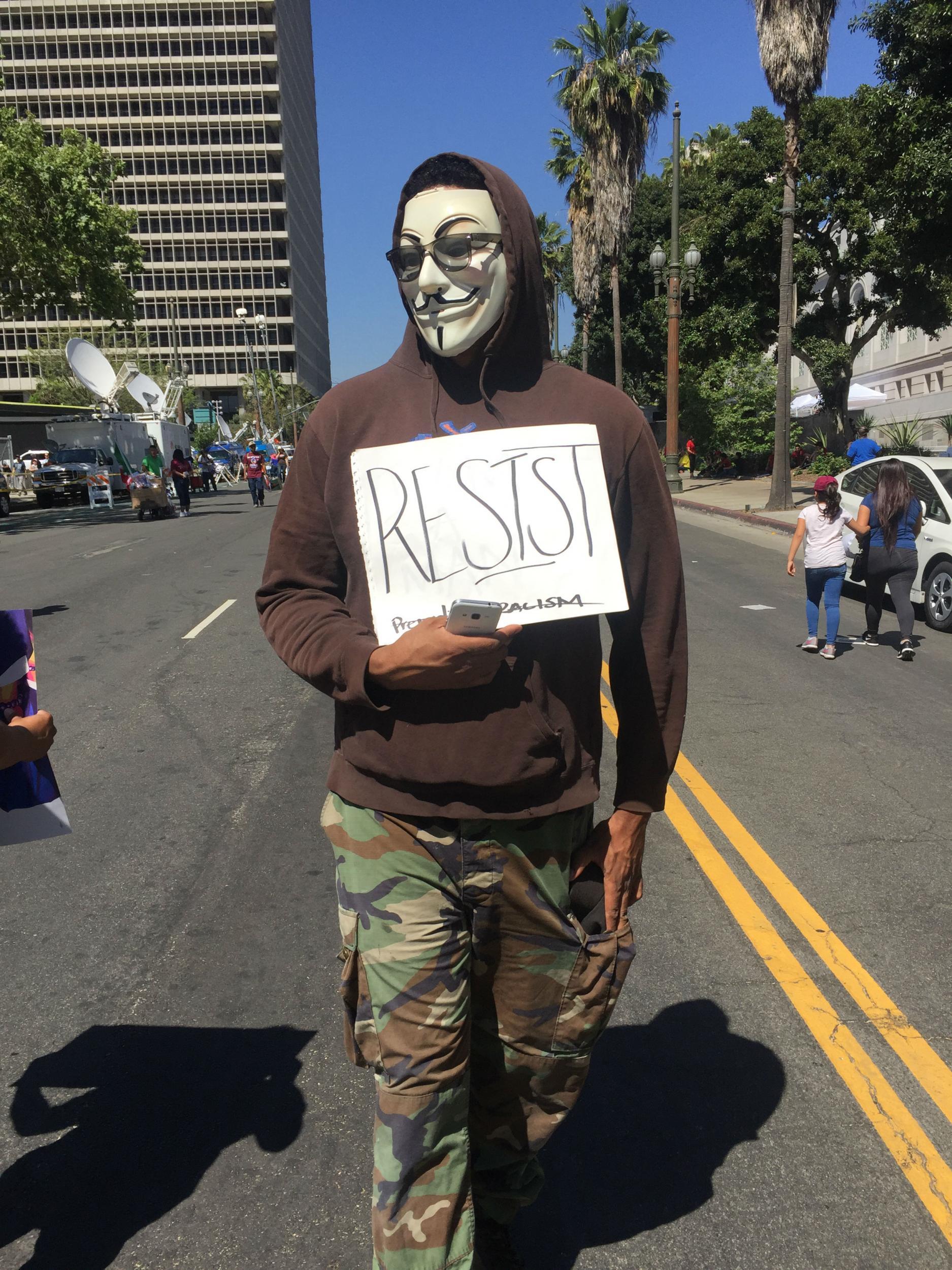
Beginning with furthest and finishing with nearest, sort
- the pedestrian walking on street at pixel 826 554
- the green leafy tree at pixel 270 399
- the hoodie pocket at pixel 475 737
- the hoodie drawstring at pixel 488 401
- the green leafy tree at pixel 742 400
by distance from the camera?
the green leafy tree at pixel 270 399 → the green leafy tree at pixel 742 400 → the pedestrian walking on street at pixel 826 554 → the hoodie drawstring at pixel 488 401 → the hoodie pocket at pixel 475 737

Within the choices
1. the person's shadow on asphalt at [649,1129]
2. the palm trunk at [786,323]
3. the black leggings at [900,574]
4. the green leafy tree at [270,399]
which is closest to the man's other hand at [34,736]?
the person's shadow on asphalt at [649,1129]

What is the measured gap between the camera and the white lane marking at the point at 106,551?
17.8 meters

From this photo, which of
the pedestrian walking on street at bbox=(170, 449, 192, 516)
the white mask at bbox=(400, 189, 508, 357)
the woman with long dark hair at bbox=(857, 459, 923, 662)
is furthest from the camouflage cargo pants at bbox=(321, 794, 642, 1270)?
the pedestrian walking on street at bbox=(170, 449, 192, 516)

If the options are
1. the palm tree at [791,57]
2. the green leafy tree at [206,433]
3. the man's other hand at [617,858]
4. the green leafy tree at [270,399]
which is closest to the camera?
the man's other hand at [617,858]

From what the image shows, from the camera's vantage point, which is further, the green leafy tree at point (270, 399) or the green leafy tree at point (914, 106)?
the green leafy tree at point (270, 399)

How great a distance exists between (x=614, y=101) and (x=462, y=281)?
116 feet

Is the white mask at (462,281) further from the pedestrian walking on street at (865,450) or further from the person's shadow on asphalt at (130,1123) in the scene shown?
the pedestrian walking on street at (865,450)

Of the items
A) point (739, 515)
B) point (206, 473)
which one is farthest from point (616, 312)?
point (206, 473)

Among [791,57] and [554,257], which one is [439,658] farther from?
[554,257]

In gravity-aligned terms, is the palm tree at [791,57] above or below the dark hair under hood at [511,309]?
above

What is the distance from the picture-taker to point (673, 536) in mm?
2068

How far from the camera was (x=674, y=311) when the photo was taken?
2989 centimetres

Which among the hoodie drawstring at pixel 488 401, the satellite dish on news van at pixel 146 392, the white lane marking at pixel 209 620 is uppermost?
the satellite dish on news van at pixel 146 392

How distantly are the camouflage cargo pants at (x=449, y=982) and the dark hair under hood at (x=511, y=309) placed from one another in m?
0.81
